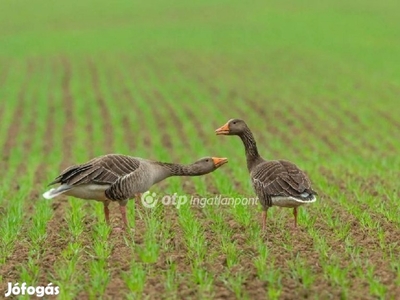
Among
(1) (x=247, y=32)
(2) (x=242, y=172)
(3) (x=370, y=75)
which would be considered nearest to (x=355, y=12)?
(1) (x=247, y=32)

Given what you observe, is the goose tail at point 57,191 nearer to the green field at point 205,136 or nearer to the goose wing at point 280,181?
the green field at point 205,136

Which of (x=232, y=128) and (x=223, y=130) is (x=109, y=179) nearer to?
(x=223, y=130)

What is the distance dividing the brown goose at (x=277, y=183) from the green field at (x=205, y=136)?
51 centimetres

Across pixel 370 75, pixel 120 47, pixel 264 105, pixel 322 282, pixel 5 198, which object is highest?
pixel 120 47

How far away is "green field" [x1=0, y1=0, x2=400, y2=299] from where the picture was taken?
8320 millimetres

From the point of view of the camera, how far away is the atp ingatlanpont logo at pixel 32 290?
7938 millimetres

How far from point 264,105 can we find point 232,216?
20.2 meters

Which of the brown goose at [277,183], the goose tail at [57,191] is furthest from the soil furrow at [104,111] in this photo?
the goose tail at [57,191]

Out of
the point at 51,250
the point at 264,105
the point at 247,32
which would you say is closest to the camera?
the point at 51,250

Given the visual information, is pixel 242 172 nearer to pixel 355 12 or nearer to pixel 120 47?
pixel 120 47

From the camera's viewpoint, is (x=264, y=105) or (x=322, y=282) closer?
(x=322, y=282)

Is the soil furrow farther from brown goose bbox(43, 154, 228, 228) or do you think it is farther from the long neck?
brown goose bbox(43, 154, 228, 228)

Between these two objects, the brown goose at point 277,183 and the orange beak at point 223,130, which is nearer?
the brown goose at point 277,183

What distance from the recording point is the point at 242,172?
17.1 meters
